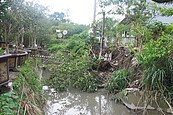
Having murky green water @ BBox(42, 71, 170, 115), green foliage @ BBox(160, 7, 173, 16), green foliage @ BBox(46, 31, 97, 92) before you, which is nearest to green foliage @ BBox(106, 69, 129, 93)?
murky green water @ BBox(42, 71, 170, 115)

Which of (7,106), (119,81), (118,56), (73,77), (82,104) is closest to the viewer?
(7,106)

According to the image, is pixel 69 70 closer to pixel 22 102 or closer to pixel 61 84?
pixel 61 84

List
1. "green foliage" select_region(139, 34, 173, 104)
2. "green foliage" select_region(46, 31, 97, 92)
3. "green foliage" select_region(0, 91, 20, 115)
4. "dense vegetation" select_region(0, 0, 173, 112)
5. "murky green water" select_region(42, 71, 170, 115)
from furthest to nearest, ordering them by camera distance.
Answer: "green foliage" select_region(46, 31, 97, 92), "murky green water" select_region(42, 71, 170, 115), "dense vegetation" select_region(0, 0, 173, 112), "green foliage" select_region(139, 34, 173, 104), "green foliage" select_region(0, 91, 20, 115)

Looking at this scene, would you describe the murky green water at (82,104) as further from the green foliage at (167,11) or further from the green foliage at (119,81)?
the green foliage at (167,11)

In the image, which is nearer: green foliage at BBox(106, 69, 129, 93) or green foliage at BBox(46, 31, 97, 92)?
green foliage at BBox(106, 69, 129, 93)

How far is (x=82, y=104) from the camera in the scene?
5.62 metres

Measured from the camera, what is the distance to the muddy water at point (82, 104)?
4985 millimetres

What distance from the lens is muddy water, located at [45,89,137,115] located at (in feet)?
16.4

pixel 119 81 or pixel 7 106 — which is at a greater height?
pixel 7 106

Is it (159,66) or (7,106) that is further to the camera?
(159,66)

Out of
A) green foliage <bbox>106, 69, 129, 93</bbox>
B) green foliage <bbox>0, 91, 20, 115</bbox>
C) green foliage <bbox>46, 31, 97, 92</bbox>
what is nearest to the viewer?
green foliage <bbox>0, 91, 20, 115</bbox>

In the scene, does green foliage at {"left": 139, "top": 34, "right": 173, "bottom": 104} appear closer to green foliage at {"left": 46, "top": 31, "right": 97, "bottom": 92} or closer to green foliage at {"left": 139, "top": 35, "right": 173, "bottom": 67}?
green foliage at {"left": 139, "top": 35, "right": 173, "bottom": 67}

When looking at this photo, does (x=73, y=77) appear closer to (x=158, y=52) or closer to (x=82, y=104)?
(x=82, y=104)

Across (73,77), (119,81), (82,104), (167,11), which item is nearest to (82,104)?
(82,104)
